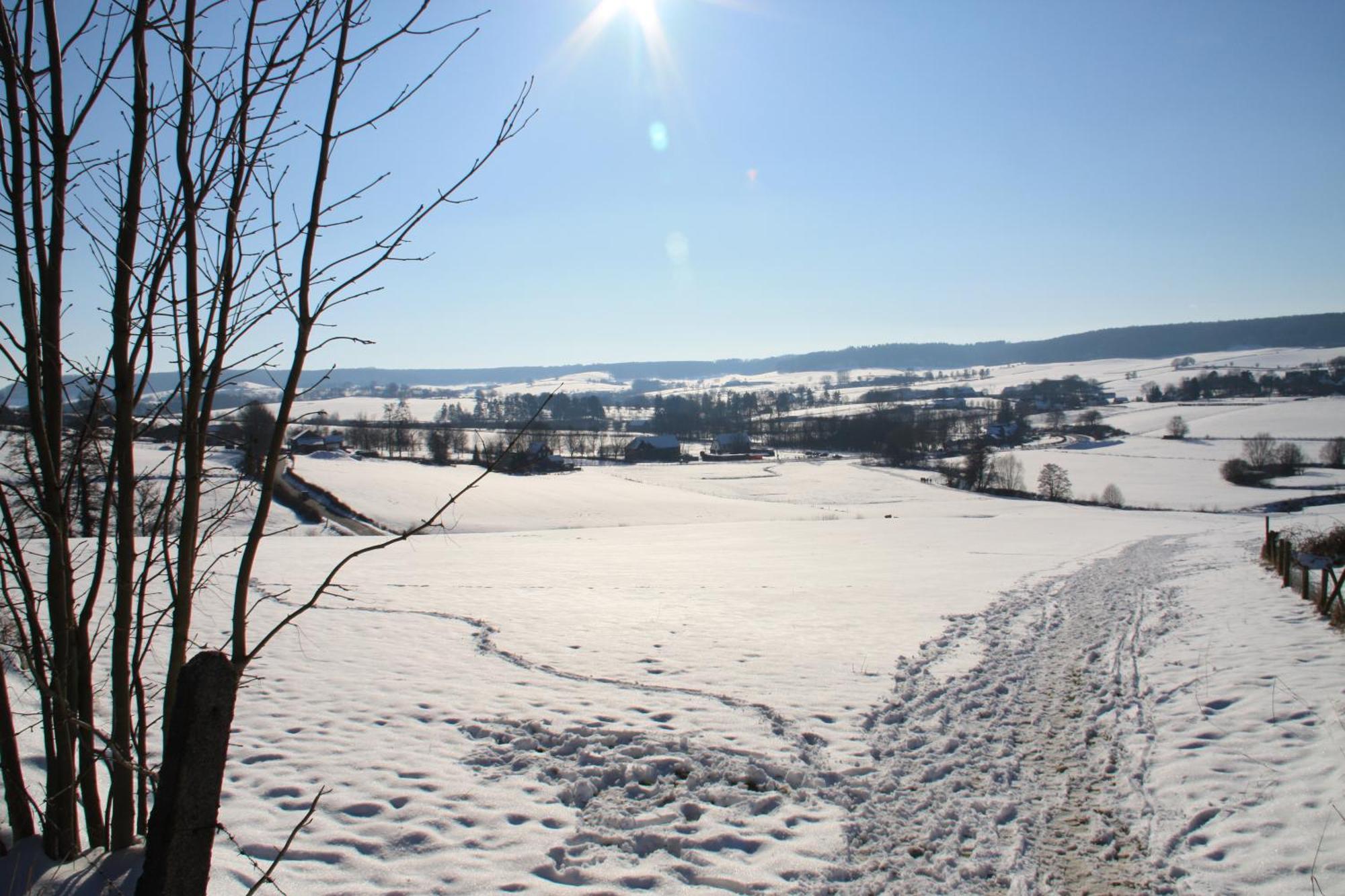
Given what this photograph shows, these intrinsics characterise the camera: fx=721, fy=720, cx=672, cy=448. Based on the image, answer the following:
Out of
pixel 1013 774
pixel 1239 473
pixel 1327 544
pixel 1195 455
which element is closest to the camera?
pixel 1013 774

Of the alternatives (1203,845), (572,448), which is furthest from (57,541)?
(572,448)

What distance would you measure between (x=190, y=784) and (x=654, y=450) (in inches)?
3875

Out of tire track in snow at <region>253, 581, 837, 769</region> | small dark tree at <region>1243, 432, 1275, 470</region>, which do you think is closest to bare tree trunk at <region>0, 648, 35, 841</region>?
tire track in snow at <region>253, 581, 837, 769</region>

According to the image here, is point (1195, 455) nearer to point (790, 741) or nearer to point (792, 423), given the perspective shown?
point (792, 423)

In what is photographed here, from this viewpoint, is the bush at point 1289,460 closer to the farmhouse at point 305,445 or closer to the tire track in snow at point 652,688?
the tire track in snow at point 652,688

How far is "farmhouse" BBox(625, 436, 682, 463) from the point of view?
324 ft

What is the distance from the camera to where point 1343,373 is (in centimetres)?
13788

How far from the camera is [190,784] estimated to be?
178cm

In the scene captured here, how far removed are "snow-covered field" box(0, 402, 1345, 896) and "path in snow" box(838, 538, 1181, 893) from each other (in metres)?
0.03

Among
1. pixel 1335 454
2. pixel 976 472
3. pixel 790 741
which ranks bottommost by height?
pixel 1335 454

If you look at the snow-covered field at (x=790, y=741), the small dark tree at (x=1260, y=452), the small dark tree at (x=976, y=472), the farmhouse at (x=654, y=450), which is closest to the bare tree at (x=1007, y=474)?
the small dark tree at (x=976, y=472)

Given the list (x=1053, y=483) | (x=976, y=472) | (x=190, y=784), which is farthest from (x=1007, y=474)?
(x=190, y=784)

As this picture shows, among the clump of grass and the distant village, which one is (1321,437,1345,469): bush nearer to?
the distant village

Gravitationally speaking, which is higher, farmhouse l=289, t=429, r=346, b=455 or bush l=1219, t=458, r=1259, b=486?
farmhouse l=289, t=429, r=346, b=455
